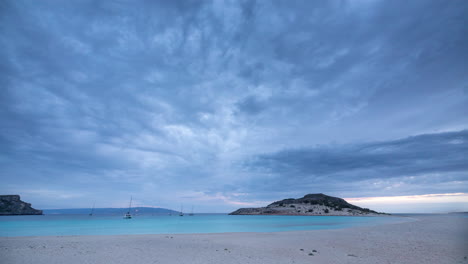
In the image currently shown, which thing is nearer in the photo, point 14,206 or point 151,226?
point 151,226

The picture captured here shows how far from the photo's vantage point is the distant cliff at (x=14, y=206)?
6993 inches

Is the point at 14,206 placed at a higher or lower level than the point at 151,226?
higher

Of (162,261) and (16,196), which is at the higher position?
(16,196)

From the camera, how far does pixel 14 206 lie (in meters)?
184

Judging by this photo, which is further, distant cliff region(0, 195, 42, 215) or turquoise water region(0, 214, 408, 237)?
distant cliff region(0, 195, 42, 215)

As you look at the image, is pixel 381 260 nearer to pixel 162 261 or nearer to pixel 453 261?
pixel 453 261

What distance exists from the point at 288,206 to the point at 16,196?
228979 millimetres

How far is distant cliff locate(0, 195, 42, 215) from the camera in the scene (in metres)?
178

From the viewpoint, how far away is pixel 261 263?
46.0 ft

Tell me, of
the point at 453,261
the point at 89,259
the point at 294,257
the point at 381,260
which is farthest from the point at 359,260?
the point at 89,259

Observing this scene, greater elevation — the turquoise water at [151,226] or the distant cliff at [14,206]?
the distant cliff at [14,206]

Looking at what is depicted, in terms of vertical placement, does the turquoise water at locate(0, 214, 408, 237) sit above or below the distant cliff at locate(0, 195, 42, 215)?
below

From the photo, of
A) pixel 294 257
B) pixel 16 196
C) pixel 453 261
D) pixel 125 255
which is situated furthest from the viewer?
pixel 16 196

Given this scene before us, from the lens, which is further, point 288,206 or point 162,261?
point 288,206
